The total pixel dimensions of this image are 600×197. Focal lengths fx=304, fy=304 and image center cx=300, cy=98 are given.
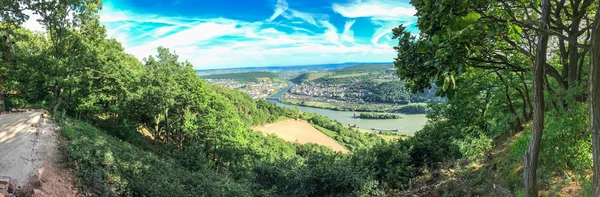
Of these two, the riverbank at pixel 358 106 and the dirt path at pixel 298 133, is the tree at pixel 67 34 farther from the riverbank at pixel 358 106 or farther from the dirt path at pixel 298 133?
the riverbank at pixel 358 106

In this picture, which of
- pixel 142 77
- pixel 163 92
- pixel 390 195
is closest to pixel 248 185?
pixel 390 195

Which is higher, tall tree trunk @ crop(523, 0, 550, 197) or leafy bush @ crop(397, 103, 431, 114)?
tall tree trunk @ crop(523, 0, 550, 197)

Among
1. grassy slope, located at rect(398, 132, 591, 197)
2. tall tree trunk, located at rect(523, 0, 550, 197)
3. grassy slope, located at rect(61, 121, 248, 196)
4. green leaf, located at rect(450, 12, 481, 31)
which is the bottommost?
grassy slope, located at rect(61, 121, 248, 196)

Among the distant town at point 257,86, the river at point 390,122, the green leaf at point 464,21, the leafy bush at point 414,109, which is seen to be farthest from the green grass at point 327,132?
the distant town at point 257,86

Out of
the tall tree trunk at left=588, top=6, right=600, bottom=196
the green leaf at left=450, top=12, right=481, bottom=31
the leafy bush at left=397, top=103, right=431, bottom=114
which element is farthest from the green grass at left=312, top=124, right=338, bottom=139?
the green leaf at left=450, top=12, right=481, bottom=31

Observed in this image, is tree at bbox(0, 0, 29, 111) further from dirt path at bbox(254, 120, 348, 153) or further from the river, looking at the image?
the river

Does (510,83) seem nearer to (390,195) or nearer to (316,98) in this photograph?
(390,195)
